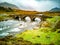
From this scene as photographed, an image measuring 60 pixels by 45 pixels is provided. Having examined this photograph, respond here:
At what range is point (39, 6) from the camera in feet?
17.7

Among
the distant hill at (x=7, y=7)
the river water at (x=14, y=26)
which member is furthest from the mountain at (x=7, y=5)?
the river water at (x=14, y=26)

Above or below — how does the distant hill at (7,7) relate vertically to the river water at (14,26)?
above

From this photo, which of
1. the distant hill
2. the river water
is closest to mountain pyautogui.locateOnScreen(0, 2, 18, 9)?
the distant hill

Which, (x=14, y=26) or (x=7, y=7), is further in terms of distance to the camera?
(x=7, y=7)

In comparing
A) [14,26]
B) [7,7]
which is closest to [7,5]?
[7,7]

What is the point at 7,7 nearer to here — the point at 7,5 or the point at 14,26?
the point at 7,5

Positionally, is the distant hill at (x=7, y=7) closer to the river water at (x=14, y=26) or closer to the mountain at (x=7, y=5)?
the mountain at (x=7, y=5)

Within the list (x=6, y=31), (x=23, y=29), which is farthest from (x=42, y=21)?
(x=6, y=31)

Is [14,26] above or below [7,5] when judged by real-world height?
below

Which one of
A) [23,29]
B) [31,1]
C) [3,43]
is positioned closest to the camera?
[3,43]

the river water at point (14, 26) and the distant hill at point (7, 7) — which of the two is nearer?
the river water at point (14, 26)

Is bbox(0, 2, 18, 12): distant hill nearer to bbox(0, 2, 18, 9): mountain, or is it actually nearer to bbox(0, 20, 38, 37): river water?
bbox(0, 2, 18, 9): mountain

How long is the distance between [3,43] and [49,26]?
139 cm

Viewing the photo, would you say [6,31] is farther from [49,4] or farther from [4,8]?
[49,4]
